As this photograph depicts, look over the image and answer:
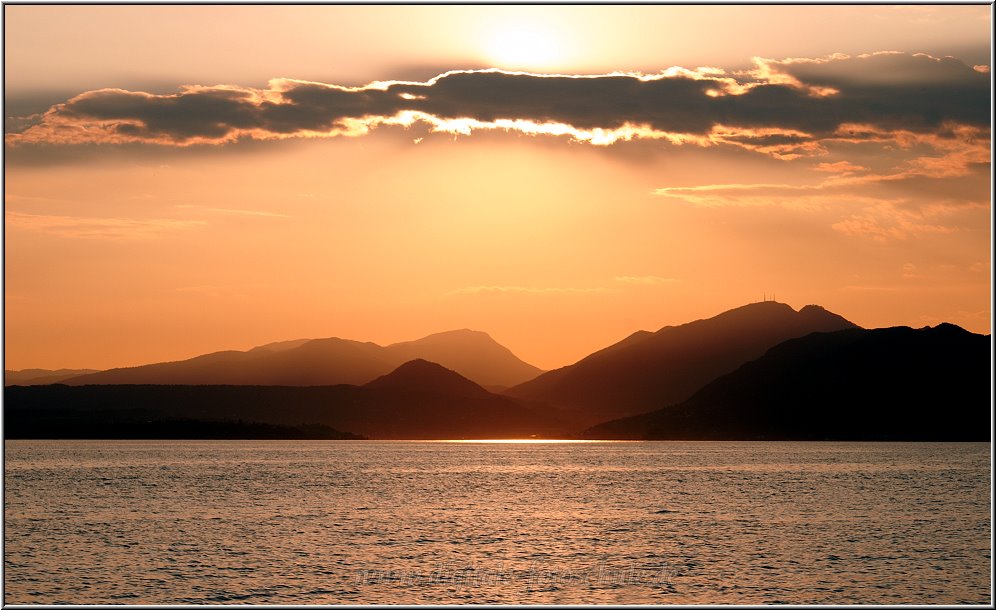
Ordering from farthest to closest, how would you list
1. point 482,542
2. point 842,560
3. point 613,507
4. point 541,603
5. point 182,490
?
point 182,490
point 613,507
point 482,542
point 842,560
point 541,603

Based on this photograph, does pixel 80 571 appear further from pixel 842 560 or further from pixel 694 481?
pixel 694 481

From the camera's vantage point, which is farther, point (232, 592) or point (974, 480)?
point (974, 480)

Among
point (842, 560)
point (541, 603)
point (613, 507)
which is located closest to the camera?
point (541, 603)

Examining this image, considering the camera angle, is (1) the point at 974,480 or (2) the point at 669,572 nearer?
(2) the point at 669,572

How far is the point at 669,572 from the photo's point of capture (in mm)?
73938

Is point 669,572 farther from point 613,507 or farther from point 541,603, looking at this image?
point 613,507

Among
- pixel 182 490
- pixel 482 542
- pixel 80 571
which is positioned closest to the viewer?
pixel 80 571

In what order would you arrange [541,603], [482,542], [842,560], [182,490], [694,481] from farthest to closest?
[694,481]
[182,490]
[482,542]
[842,560]
[541,603]

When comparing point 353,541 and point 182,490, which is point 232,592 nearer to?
point 353,541

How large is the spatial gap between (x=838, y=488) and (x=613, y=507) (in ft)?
171

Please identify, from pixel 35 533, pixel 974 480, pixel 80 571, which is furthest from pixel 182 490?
pixel 974 480

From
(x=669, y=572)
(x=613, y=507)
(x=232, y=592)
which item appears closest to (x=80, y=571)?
(x=232, y=592)

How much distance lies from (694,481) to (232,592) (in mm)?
127773

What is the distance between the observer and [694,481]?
18412cm
